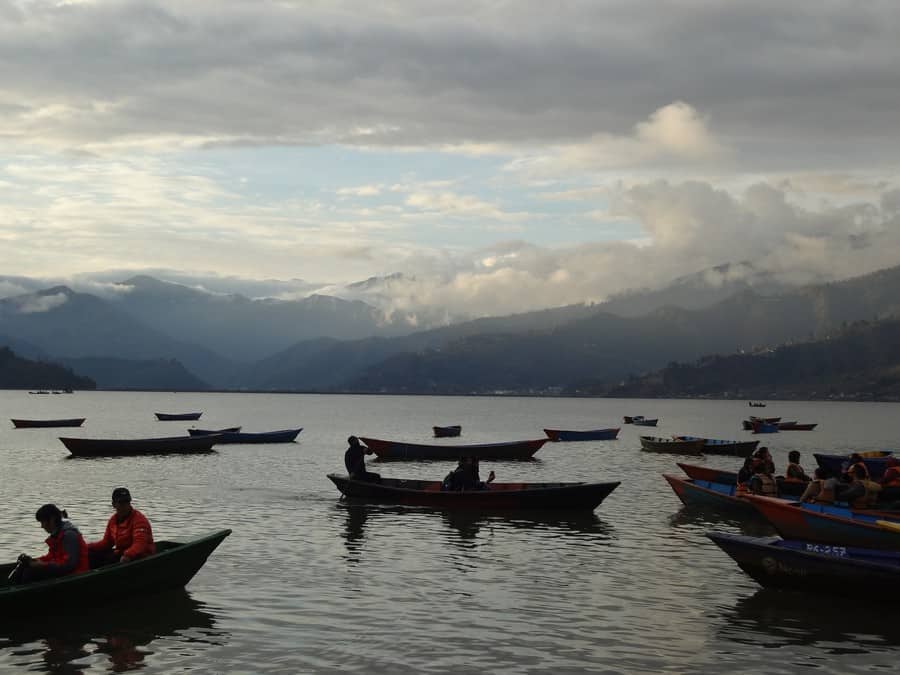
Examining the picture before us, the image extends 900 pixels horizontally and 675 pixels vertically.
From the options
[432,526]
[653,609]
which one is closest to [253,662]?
[653,609]

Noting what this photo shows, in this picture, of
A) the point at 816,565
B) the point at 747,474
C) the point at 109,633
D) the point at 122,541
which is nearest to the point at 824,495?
the point at 747,474

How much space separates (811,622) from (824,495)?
10408 mm

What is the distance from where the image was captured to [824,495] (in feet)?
108

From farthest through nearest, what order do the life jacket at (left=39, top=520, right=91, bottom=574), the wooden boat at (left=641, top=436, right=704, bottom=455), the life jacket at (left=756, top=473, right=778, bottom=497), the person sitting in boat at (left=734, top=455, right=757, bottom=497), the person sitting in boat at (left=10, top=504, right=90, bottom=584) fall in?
the wooden boat at (left=641, top=436, right=704, bottom=455) → the person sitting in boat at (left=734, top=455, right=757, bottom=497) → the life jacket at (left=756, top=473, right=778, bottom=497) → the life jacket at (left=39, top=520, right=91, bottom=574) → the person sitting in boat at (left=10, top=504, right=90, bottom=584)

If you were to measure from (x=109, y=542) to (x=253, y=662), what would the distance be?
655 cm

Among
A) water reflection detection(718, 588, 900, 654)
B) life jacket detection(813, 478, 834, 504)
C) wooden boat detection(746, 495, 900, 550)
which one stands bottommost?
water reflection detection(718, 588, 900, 654)

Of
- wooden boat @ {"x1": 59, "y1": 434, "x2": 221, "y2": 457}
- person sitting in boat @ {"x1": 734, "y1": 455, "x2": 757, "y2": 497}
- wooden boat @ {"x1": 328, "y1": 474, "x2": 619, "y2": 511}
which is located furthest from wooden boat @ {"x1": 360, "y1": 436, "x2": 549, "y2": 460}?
person sitting in boat @ {"x1": 734, "y1": 455, "x2": 757, "y2": 497}

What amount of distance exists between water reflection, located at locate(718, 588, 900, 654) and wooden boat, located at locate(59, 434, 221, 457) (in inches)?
2436

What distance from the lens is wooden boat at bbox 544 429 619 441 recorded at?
367ft

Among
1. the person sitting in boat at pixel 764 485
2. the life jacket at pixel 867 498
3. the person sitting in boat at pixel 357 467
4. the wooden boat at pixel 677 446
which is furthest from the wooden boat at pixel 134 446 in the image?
the life jacket at pixel 867 498

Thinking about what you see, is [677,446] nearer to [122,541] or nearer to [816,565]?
[816,565]

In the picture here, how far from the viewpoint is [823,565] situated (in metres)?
24.6

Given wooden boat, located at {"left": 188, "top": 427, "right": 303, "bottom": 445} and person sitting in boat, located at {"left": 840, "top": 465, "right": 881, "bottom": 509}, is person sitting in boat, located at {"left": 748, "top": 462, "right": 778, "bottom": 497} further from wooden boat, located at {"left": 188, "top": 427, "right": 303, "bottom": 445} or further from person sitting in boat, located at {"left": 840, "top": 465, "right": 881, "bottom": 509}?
wooden boat, located at {"left": 188, "top": 427, "right": 303, "bottom": 445}

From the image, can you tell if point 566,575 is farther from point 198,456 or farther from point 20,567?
point 198,456
